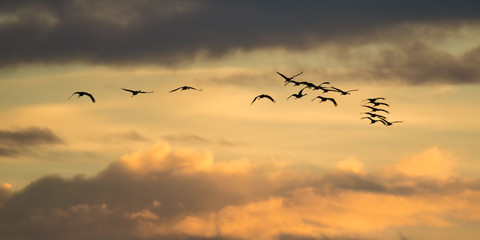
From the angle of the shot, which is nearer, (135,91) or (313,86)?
(135,91)

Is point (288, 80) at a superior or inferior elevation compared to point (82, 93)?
superior

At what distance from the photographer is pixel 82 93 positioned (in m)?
182

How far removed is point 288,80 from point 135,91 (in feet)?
130

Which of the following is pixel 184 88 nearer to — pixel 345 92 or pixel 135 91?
pixel 135 91

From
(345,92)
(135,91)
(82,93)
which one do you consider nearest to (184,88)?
(135,91)

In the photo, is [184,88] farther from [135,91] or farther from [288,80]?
[288,80]

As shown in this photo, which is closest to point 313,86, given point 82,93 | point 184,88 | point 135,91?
point 184,88

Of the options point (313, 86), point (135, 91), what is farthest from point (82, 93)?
point (313, 86)

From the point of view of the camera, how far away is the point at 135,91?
18612cm

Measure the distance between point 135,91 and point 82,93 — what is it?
13.1 meters

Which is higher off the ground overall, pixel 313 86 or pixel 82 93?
pixel 313 86

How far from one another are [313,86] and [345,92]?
10.1 m

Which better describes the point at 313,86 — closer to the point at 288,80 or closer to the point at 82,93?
the point at 288,80

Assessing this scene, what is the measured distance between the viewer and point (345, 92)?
192m
